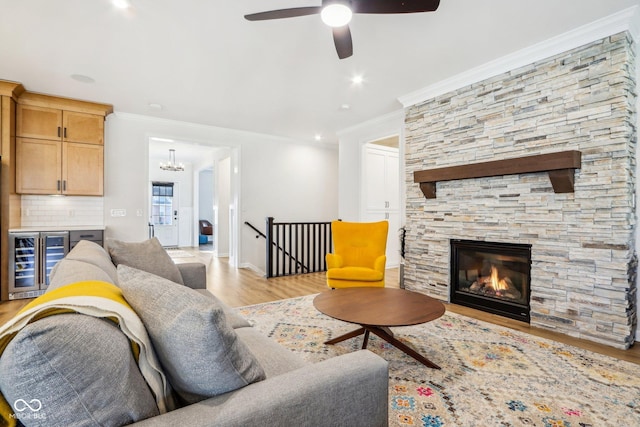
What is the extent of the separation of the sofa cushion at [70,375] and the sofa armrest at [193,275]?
209cm

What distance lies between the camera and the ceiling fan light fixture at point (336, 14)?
1969 millimetres

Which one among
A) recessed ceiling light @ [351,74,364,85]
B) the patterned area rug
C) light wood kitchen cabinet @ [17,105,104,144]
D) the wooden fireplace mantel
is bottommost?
the patterned area rug

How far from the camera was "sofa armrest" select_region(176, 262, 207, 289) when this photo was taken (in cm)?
276

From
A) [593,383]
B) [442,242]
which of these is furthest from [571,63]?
[593,383]

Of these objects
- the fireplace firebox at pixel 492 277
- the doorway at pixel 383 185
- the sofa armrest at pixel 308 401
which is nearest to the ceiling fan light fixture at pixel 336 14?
the sofa armrest at pixel 308 401

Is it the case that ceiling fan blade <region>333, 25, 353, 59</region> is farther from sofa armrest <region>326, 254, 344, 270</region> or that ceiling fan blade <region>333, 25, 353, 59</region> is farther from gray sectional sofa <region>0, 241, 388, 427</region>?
sofa armrest <region>326, 254, 344, 270</region>

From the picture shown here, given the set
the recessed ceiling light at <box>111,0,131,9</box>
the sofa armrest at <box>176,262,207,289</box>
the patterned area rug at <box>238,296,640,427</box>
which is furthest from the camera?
the sofa armrest at <box>176,262,207,289</box>

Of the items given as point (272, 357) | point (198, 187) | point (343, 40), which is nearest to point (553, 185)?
point (343, 40)

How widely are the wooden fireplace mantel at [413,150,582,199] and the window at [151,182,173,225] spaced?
848 cm

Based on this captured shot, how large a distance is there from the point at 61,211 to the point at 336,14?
4842 mm

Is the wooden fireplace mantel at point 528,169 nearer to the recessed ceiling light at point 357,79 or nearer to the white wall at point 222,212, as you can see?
the recessed ceiling light at point 357,79

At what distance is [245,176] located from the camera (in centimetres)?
620

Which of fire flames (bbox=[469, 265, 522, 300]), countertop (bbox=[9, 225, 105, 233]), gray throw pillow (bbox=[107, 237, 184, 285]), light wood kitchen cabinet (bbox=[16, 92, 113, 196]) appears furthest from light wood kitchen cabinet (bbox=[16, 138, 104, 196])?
fire flames (bbox=[469, 265, 522, 300])

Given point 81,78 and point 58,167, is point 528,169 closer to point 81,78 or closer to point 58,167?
point 81,78
